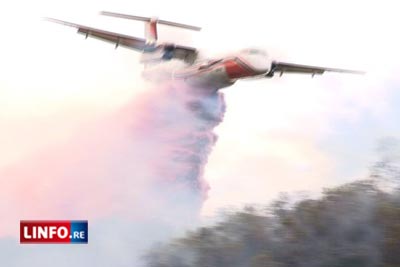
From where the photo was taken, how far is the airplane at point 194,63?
96.1 ft

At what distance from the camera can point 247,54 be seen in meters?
29.2

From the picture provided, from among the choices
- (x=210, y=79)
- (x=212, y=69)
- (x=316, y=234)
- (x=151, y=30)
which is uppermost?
(x=151, y=30)

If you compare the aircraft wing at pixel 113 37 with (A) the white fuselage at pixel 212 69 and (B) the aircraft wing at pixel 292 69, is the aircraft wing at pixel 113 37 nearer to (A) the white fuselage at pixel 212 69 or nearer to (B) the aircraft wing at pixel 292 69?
(A) the white fuselage at pixel 212 69

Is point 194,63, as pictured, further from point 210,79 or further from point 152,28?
point 152,28

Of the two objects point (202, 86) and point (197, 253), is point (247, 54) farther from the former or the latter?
point (197, 253)

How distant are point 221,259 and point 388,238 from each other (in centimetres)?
542

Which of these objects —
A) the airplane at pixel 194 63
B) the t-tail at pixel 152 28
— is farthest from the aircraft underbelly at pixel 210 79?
the t-tail at pixel 152 28

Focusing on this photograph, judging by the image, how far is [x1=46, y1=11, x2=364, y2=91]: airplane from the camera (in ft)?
96.1

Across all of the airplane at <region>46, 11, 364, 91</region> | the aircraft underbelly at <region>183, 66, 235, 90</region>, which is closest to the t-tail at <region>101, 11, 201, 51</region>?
the airplane at <region>46, 11, 364, 91</region>

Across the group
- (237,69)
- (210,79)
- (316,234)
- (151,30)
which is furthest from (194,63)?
(316,234)

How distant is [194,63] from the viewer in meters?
30.5

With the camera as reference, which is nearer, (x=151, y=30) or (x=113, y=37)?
(x=113, y=37)

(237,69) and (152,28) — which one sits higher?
(152,28)

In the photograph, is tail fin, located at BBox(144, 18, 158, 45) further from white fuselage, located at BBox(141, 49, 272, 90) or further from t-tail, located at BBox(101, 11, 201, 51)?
white fuselage, located at BBox(141, 49, 272, 90)
